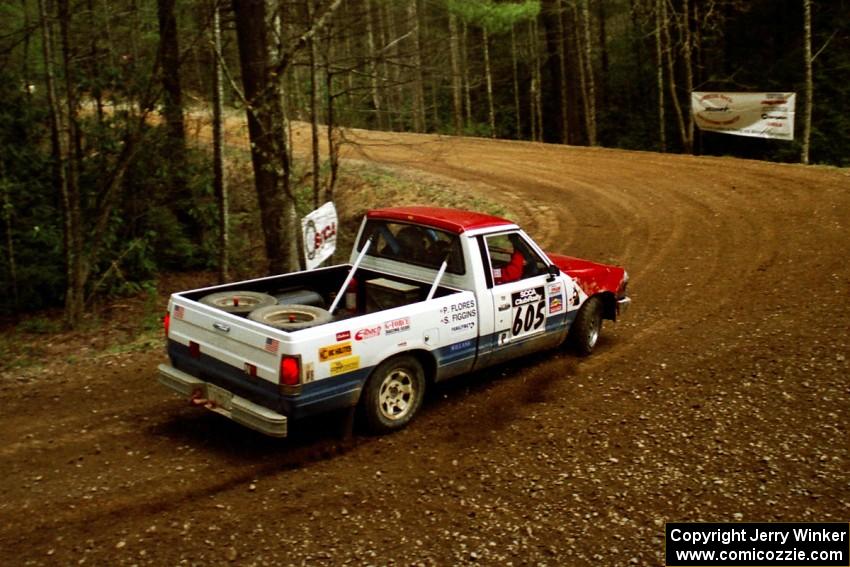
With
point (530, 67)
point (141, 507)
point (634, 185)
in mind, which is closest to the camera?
point (141, 507)

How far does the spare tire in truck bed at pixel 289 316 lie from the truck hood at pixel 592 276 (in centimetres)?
291

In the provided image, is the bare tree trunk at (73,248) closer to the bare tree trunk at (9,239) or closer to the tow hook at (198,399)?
the bare tree trunk at (9,239)

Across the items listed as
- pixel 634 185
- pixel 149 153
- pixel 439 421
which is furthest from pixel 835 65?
pixel 439 421

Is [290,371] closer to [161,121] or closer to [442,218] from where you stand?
[442,218]

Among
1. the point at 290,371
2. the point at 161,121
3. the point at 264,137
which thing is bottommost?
the point at 290,371

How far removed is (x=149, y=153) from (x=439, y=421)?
796cm

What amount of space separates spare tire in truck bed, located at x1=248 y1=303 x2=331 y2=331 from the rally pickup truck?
0.01 metres

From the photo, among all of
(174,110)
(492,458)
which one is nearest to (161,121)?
(174,110)

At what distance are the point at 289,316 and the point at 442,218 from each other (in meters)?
1.88

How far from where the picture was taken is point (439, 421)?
23.0ft

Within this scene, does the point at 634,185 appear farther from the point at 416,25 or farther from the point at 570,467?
the point at 570,467

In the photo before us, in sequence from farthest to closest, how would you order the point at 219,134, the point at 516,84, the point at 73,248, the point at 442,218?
the point at 516,84 → the point at 219,134 → the point at 73,248 → the point at 442,218

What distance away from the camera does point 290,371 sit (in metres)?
5.81

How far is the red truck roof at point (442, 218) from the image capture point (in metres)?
7.46
